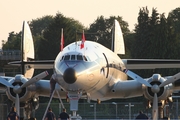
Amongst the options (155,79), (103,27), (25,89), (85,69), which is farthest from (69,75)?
(103,27)

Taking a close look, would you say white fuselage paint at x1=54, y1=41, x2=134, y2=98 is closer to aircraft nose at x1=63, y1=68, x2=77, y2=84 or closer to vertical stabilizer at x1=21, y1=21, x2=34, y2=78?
aircraft nose at x1=63, y1=68, x2=77, y2=84

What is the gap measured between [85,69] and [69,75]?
1343mm

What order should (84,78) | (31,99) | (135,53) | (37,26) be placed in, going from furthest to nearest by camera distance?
(37,26)
(135,53)
(31,99)
(84,78)

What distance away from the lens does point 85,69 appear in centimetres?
2648

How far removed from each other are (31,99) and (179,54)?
122ft

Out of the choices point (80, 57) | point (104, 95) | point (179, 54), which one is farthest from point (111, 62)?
point (179, 54)

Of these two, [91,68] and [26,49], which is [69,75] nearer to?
[91,68]

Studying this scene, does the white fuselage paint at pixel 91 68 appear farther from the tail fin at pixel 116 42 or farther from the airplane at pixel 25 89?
the tail fin at pixel 116 42

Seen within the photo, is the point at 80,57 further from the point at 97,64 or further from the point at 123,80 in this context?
the point at 123,80

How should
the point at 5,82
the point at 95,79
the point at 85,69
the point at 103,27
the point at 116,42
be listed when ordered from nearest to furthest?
the point at 85,69 < the point at 95,79 < the point at 5,82 < the point at 116,42 < the point at 103,27

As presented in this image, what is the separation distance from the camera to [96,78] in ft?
90.8

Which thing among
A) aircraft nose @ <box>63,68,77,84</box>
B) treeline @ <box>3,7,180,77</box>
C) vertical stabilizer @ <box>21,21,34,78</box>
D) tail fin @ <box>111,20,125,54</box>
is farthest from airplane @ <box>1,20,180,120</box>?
treeline @ <box>3,7,180,77</box>

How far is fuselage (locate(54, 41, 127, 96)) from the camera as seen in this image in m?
25.9

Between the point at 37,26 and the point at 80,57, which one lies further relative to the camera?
the point at 37,26
